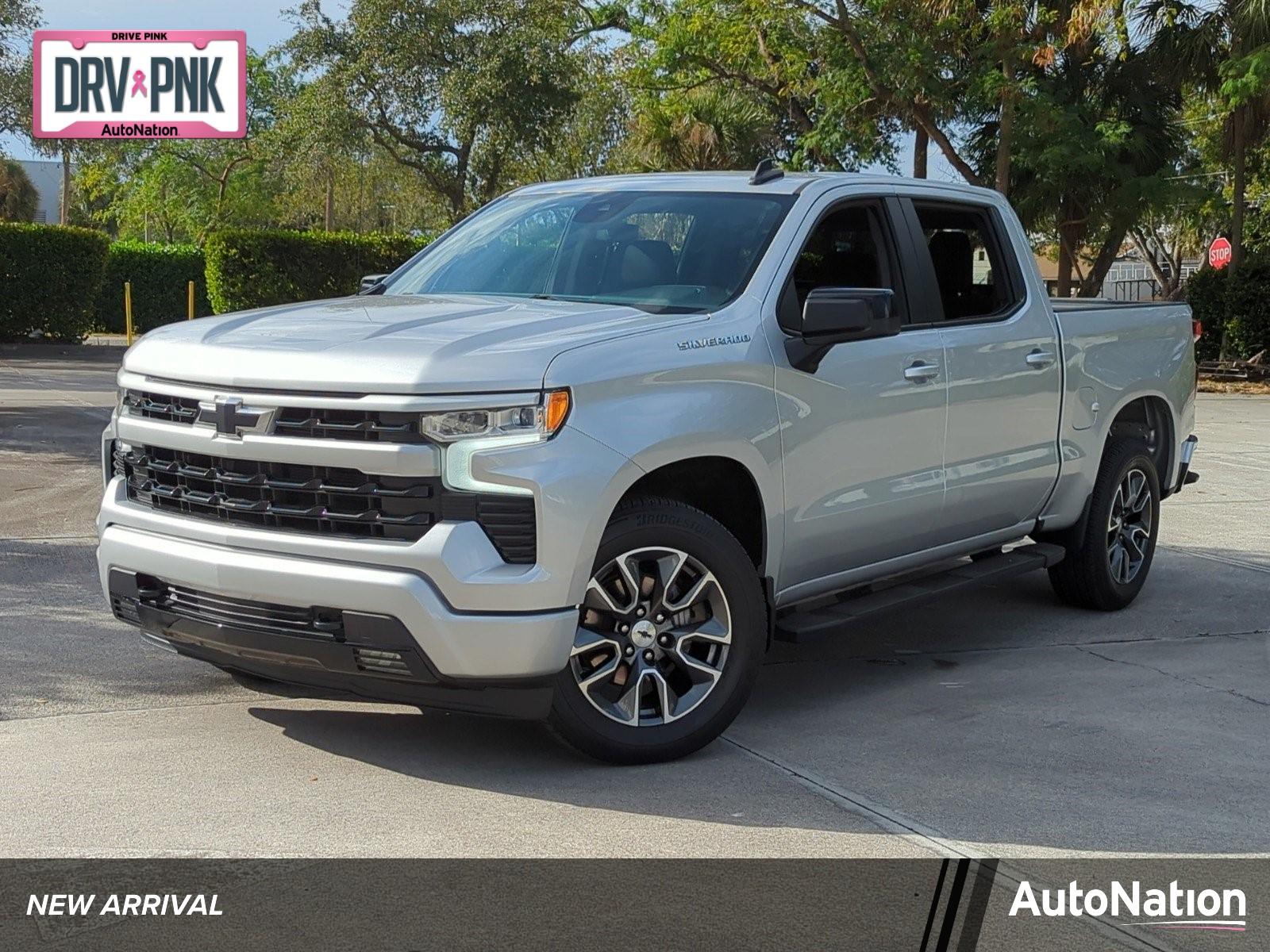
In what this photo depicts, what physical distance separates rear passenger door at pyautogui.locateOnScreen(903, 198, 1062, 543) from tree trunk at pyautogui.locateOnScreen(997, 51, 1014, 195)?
18506 mm

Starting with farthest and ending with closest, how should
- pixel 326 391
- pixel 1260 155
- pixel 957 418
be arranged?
pixel 1260 155
pixel 957 418
pixel 326 391

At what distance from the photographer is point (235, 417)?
15.7 feet

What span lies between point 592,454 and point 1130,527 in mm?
4116

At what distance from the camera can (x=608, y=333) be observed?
16.3 ft

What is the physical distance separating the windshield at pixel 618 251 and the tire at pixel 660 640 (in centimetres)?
95

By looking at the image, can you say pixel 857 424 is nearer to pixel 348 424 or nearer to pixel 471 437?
pixel 471 437

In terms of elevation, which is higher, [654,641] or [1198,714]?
[654,641]

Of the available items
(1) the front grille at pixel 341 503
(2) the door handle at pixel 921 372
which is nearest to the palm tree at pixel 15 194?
(2) the door handle at pixel 921 372

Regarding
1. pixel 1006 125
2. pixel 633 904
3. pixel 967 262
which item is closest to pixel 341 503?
→ pixel 633 904

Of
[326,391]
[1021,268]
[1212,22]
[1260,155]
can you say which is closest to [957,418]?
[1021,268]

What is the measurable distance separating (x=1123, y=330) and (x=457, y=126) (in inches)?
1107

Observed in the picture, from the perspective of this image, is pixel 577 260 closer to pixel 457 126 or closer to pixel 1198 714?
pixel 1198 714

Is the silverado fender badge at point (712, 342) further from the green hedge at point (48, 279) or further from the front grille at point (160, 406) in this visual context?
the green hedge at point (48, 279)

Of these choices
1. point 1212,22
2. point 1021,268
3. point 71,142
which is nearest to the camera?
point 1021,268
